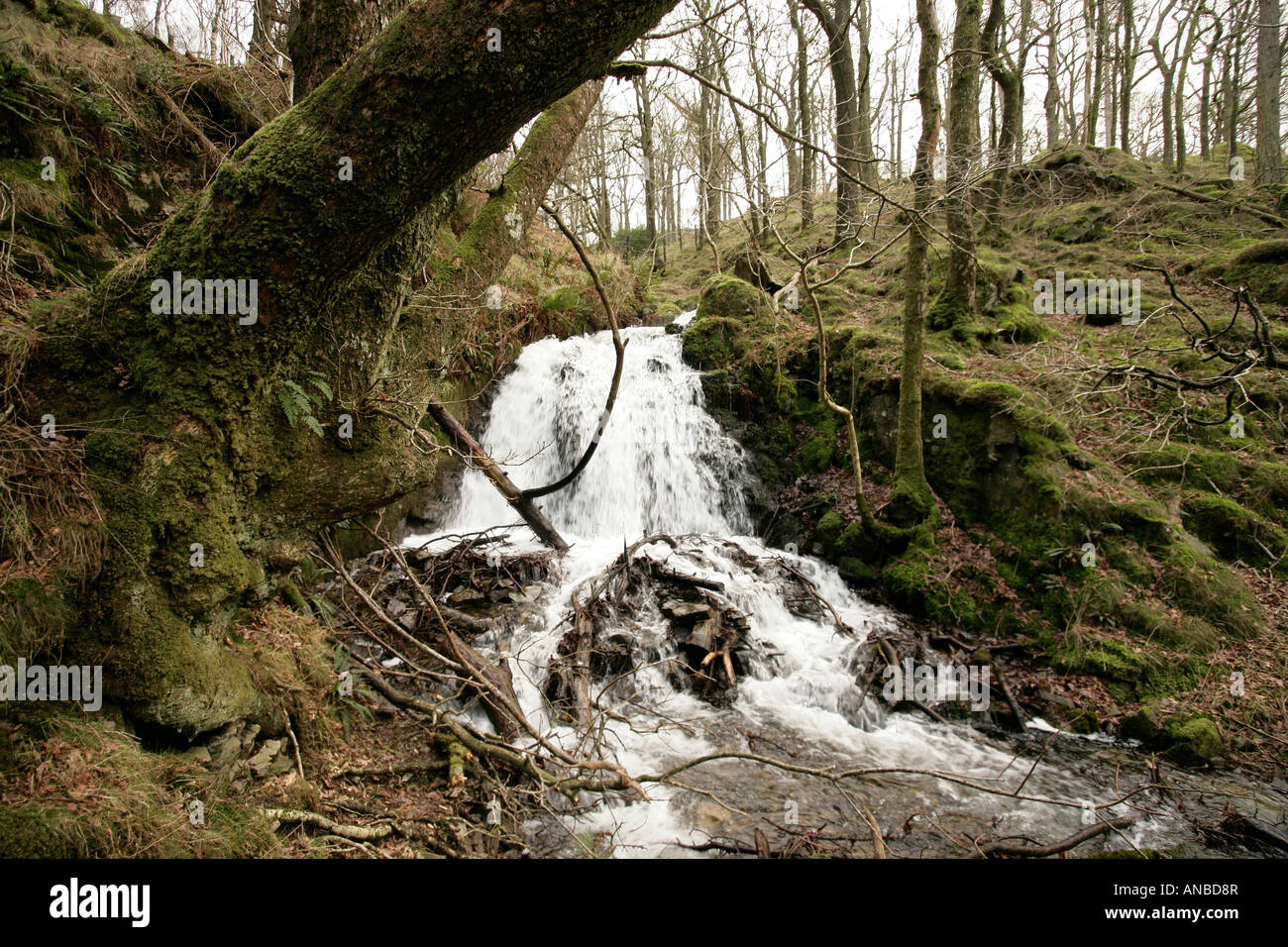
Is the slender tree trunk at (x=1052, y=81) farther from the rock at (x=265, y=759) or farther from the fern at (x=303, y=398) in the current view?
the rock at (x=265, y=759)

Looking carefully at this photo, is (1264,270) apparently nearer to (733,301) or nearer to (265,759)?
(733,301)

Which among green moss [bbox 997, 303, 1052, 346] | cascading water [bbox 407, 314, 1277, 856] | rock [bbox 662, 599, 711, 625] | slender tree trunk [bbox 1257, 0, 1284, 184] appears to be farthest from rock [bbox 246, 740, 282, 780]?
slender tree trunk [bbox 1257, 0, 1284, 184]

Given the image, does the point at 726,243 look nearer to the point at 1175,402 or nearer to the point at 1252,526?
the point at 1175,402

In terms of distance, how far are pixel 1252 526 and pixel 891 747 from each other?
17.4 ft

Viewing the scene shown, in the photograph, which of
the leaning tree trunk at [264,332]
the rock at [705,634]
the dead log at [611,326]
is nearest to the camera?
the leaning tree trunk at [264,332]

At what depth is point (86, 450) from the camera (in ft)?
7.79

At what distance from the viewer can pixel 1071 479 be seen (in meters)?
7.08

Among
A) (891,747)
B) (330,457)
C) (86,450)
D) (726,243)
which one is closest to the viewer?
(86,450)

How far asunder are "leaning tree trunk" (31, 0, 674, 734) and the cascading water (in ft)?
7.55

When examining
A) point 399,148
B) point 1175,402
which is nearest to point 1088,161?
point 1175,402

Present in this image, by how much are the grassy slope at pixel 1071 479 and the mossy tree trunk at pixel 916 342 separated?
1.69 feet

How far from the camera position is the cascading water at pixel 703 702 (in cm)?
421

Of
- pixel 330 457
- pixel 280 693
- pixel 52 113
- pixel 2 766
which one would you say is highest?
pixel 52 113

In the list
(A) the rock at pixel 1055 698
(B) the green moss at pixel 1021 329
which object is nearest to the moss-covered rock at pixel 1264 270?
(B) the green moss at pixel 1021 329
